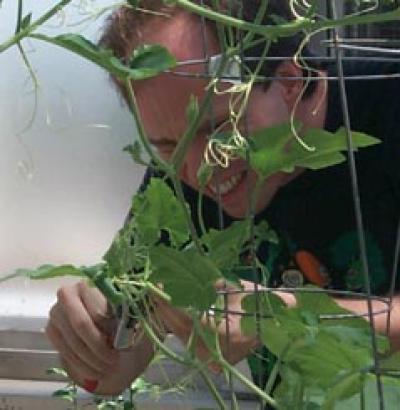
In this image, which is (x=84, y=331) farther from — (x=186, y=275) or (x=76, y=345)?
(x=186, y=275)

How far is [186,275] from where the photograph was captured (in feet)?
1.82

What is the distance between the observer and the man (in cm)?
80

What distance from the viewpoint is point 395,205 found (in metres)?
1.00

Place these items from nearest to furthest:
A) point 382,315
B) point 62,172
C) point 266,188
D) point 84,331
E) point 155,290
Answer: point 155,290
point 382,315
point 84,331
point 266,188
point 62,172

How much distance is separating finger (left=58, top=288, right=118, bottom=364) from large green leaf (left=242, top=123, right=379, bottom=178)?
298mm

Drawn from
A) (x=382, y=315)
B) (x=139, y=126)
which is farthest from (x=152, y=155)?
(x=382, y=315)

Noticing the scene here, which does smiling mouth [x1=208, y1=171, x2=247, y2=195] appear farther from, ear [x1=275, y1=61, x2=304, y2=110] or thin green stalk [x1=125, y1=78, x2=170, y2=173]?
thin green stalk [x1=125, y1=78, x2=170, y2=173]

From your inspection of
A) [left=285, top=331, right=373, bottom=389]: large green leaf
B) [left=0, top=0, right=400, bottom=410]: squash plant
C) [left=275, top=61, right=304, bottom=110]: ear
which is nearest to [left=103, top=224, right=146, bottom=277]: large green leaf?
[left=0, top=0, right=400, bottom=410]: squash plant

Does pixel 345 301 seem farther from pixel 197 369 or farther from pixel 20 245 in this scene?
pixel 20 245

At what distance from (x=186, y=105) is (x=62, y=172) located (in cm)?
66

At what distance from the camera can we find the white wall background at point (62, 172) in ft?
4.73

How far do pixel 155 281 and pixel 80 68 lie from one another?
2.92ft

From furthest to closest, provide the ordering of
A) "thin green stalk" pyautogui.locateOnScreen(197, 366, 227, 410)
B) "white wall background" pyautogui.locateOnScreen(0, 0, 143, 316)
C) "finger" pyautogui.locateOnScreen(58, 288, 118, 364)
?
"white wall background" pyautogui.locateOnScreen(0, 0, 143, 316), "finger" pyautogui.locateOnScreen(58, 288, 118, 364), "thin green stalk" pyautogui.locateOnScreen(197, 366, 227, 410)

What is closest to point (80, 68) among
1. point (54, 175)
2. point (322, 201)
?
point (54, 175)
